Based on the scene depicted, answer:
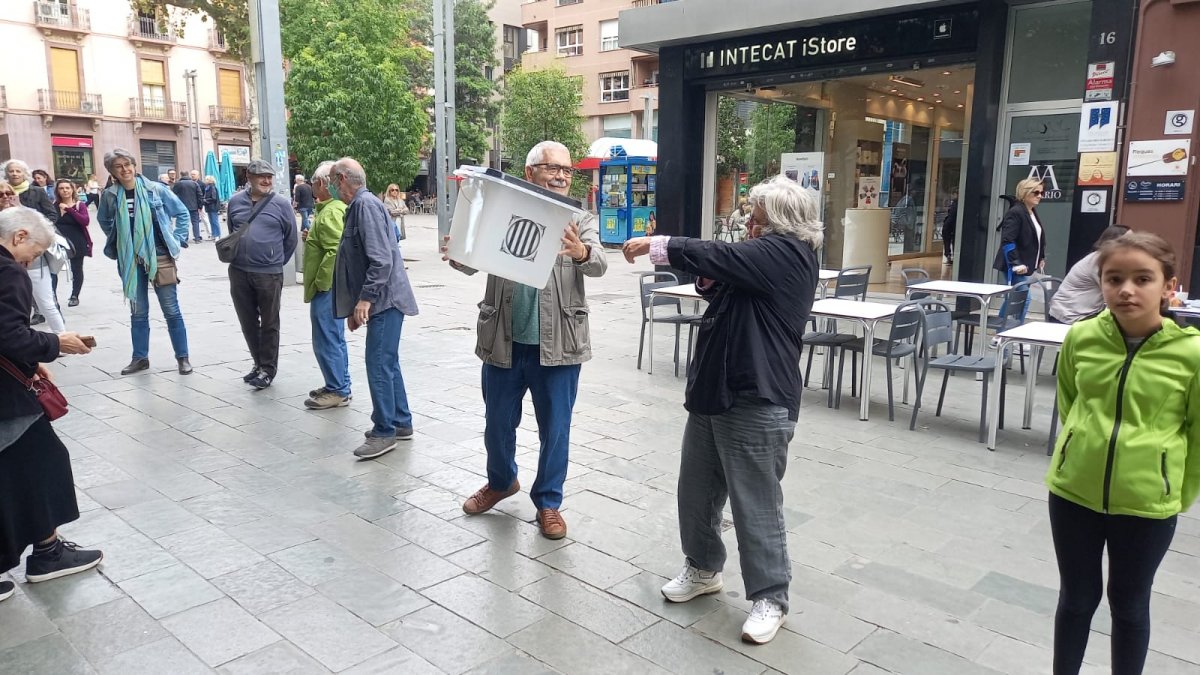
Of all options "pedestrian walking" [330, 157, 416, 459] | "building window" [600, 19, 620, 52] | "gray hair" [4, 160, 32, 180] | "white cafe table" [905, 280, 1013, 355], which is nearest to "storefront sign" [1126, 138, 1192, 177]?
"white cafe table" [905, 280, 1013, 355]

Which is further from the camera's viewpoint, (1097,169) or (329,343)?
(1097,169)

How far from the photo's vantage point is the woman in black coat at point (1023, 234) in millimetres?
8500

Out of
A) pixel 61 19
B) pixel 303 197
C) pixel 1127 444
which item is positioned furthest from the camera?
pixel 61 19

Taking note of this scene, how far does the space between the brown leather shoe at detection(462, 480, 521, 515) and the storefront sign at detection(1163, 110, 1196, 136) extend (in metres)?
8.24

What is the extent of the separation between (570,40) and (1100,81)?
36194 millimetres

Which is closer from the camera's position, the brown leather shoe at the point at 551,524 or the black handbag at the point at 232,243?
the brown leather shoe at the point at 551,524

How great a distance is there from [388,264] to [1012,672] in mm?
3951

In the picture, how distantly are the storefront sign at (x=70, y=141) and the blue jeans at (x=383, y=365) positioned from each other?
40.5 metres

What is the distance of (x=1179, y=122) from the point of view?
8.74m

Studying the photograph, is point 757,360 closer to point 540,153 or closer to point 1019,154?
point 540,153


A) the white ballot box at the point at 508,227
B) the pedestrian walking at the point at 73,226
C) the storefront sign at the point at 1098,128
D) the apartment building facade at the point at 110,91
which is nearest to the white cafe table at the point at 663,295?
the white ballot box at the point at 508,227

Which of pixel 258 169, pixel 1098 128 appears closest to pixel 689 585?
pixel 258 169

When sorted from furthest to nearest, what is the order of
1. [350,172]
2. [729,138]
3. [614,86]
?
[614,86] → [729,138] → [350,172]

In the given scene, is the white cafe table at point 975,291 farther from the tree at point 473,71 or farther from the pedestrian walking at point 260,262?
the tree at point 473,71
